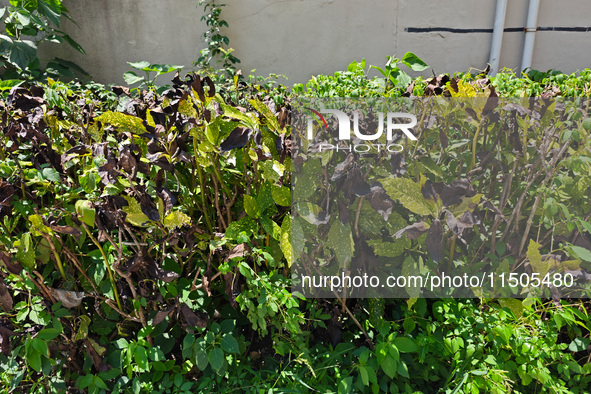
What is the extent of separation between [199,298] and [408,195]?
775 millimetres

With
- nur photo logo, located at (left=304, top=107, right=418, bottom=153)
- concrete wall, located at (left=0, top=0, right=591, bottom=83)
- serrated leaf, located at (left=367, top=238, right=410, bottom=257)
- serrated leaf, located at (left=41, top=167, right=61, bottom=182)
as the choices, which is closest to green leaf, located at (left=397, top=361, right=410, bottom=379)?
serrated leaf, located at (left=367, top=238, right=410, bottom=257)

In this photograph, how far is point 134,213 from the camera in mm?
1370

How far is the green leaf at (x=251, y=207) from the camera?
1.45 meters

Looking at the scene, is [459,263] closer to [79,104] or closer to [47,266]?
[47,266]

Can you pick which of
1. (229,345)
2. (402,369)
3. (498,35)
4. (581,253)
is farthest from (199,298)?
(498,35)

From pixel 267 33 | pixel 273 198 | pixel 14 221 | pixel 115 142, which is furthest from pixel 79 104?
pixel 267 33

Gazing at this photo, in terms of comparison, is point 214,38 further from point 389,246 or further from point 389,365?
point 389,365

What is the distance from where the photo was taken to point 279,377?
1.56m

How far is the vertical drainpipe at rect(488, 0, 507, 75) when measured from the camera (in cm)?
529

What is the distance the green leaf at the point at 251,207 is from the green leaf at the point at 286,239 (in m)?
0.09

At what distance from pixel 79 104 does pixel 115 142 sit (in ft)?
1.35

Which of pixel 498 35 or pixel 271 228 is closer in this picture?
pixel 271 228

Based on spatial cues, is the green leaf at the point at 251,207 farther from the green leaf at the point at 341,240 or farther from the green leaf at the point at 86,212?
the green leaf at the point at 86,212

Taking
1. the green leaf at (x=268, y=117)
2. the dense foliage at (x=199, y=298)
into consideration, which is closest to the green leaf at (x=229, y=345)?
the dense foliage at (x=199, y=298)
